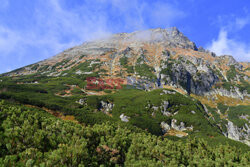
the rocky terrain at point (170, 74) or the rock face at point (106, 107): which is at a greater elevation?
the rocky terrain at point (170, 74)

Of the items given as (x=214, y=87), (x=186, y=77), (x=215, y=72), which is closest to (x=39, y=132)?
(x=186, y=77)

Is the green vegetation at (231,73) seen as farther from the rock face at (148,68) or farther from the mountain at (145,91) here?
the rock face at (148,68)

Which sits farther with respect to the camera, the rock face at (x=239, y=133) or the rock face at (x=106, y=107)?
the rock face at (x=239, y=133)

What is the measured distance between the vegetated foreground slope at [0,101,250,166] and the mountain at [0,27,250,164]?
76.9ft

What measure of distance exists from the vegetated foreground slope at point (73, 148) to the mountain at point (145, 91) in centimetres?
2345

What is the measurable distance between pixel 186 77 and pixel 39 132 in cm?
14451

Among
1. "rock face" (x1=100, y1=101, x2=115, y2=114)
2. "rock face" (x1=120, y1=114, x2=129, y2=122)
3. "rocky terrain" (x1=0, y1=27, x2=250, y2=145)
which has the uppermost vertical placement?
"rocky terrain" (x1=0, y1=27, x2=250, y2=145)

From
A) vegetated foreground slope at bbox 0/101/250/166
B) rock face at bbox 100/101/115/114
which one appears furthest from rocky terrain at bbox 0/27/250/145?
vegetated foreground slope at bbox 0/101/250/166


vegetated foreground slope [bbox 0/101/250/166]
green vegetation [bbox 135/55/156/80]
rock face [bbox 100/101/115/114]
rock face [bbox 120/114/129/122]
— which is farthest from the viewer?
green vegetation [bbox 135/55/156/80]

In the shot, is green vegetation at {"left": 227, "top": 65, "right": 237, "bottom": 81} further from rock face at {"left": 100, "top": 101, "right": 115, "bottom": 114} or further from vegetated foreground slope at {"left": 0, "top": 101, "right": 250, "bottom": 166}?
vegetated foreground slope at {"left": 0, "top": 101, "right": 250, "bottom": 166}

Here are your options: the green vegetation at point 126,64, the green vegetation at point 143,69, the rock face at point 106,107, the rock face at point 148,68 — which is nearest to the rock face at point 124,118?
the rock face at point 106,107

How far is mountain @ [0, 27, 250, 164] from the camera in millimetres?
51812

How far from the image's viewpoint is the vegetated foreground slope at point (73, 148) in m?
7.26

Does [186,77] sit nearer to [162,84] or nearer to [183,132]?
[162,84]
